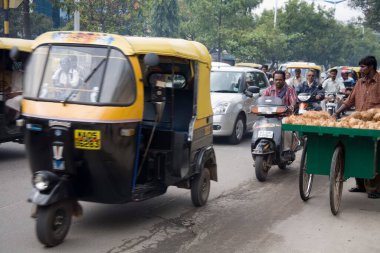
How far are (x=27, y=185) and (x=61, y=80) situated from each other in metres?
2.98

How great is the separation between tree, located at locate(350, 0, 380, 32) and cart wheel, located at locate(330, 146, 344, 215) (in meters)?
22.1

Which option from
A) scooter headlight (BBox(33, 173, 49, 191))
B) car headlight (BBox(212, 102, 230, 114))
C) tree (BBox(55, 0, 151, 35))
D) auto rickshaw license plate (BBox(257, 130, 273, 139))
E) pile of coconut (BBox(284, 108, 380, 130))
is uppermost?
tree (BBox(55, 0, 151, 35))

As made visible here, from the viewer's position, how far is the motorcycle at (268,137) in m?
8.16

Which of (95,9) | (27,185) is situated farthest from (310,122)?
(95,9)

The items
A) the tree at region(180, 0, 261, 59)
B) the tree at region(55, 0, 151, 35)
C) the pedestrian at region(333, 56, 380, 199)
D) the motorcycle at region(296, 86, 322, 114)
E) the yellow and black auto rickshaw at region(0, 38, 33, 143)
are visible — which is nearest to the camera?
the pedestrian at region(333, 56, 380, 199)

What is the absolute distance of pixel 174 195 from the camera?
23.6 ft

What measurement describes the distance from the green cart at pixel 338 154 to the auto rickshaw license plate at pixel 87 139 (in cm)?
254

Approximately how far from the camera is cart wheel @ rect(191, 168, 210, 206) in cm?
651

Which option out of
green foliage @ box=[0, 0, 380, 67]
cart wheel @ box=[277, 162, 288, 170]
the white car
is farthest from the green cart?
green foliage @ box=[0, 0, 380, 67]

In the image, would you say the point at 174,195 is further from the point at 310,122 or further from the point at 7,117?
the point at 7,117

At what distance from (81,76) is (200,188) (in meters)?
2.27

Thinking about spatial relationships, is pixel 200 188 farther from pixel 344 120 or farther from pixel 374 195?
pixel 374 195

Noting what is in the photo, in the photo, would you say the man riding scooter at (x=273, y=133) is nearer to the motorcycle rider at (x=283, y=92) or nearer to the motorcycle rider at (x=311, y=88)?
the motorcycle rider at (x=283, y=92)

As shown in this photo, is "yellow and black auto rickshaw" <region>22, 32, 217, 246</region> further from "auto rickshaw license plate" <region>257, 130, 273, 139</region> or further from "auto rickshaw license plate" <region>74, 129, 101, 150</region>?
"auto rickshaw license plate" <region>257, 130, 273, 139</region>
